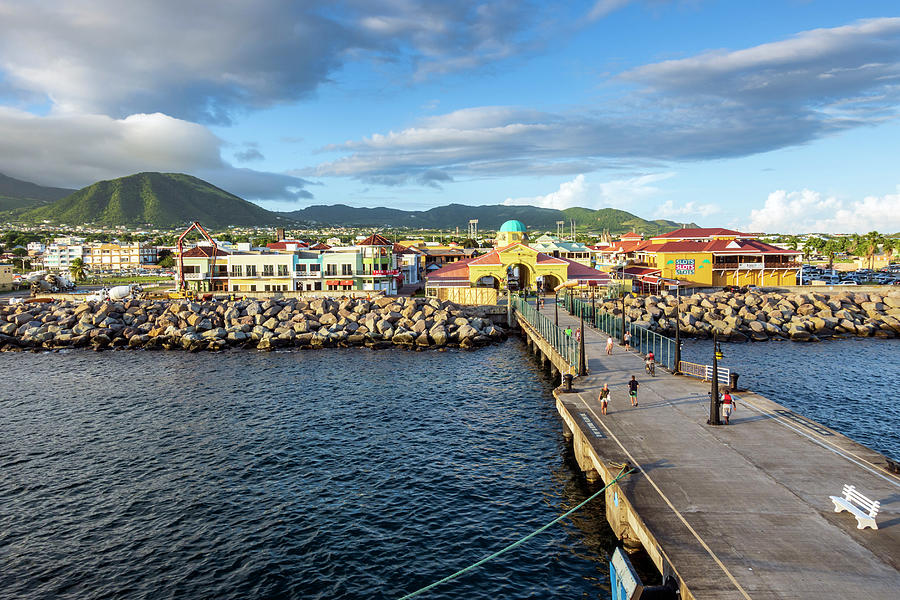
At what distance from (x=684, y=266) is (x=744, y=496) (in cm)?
8575

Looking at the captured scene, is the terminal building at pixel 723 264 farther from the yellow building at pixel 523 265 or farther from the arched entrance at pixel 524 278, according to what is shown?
the arched entrance at pixel 524 278

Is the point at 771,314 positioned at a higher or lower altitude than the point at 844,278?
lower

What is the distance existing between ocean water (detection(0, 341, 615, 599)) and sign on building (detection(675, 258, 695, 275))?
61.4 meters

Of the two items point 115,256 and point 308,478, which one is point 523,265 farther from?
point 115,256

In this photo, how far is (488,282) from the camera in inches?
3784

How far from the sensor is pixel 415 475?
99.1 ft

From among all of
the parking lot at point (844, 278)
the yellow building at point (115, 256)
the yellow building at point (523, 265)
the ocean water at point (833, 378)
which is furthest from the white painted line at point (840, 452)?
the yellow building at point (115, 256)

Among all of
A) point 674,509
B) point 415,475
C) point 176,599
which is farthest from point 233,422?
point 674,509

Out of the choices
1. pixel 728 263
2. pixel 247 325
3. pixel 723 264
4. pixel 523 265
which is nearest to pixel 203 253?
pixel 247 325

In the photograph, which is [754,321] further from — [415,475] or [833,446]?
[415,475]

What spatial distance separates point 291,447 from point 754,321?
64.0 metres

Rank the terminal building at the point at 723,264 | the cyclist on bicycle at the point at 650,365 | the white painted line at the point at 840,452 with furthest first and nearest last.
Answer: the terminal building at the point at 723,264, the cyclist on bicycle at the point at 650,365, the white painted line at the point at 840,452

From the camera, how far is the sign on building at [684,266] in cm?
9890

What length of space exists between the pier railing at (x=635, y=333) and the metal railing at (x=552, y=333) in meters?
2.90
